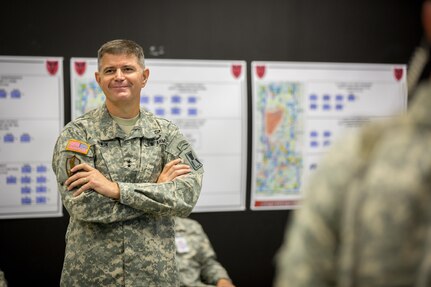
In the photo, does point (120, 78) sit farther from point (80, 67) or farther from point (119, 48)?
point (80, 67)

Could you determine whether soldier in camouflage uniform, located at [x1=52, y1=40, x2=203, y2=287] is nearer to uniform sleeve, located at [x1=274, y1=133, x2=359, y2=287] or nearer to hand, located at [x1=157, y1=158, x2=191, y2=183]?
hand, located at [x1=157, y1=158, x2=191, y2=183]

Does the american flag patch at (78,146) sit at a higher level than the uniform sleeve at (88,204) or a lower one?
higher

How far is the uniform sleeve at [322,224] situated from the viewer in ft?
3.41

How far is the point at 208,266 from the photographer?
3.67 metres

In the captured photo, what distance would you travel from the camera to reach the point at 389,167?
0.99 metres

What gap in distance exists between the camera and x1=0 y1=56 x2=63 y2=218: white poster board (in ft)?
12.4

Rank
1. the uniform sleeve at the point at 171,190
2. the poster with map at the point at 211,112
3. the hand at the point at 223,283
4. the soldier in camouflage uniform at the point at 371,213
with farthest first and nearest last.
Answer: the poster with map at the point at 211,112 < the hand at the point at 223,283 < the uniform sleeve at the point at 171,190 < the soldier in camouflage uniform at the point at 371,213

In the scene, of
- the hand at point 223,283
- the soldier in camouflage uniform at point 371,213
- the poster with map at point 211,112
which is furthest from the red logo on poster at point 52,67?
the soldier in camouflage uniform at point 371,213

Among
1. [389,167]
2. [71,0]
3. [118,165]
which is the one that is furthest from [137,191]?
[71,0]

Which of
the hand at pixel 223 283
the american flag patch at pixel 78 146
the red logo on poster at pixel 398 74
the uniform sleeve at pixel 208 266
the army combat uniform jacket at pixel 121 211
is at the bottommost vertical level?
the hand at pixel 223 283

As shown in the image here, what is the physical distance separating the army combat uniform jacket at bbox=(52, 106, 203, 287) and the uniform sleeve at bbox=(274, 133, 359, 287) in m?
1.45

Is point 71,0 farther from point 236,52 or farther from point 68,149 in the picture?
point 68,149

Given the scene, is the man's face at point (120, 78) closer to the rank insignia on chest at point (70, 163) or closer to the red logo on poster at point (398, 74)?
the rank insignia on chest at point (70, 163)

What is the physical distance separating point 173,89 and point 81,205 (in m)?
1.77
